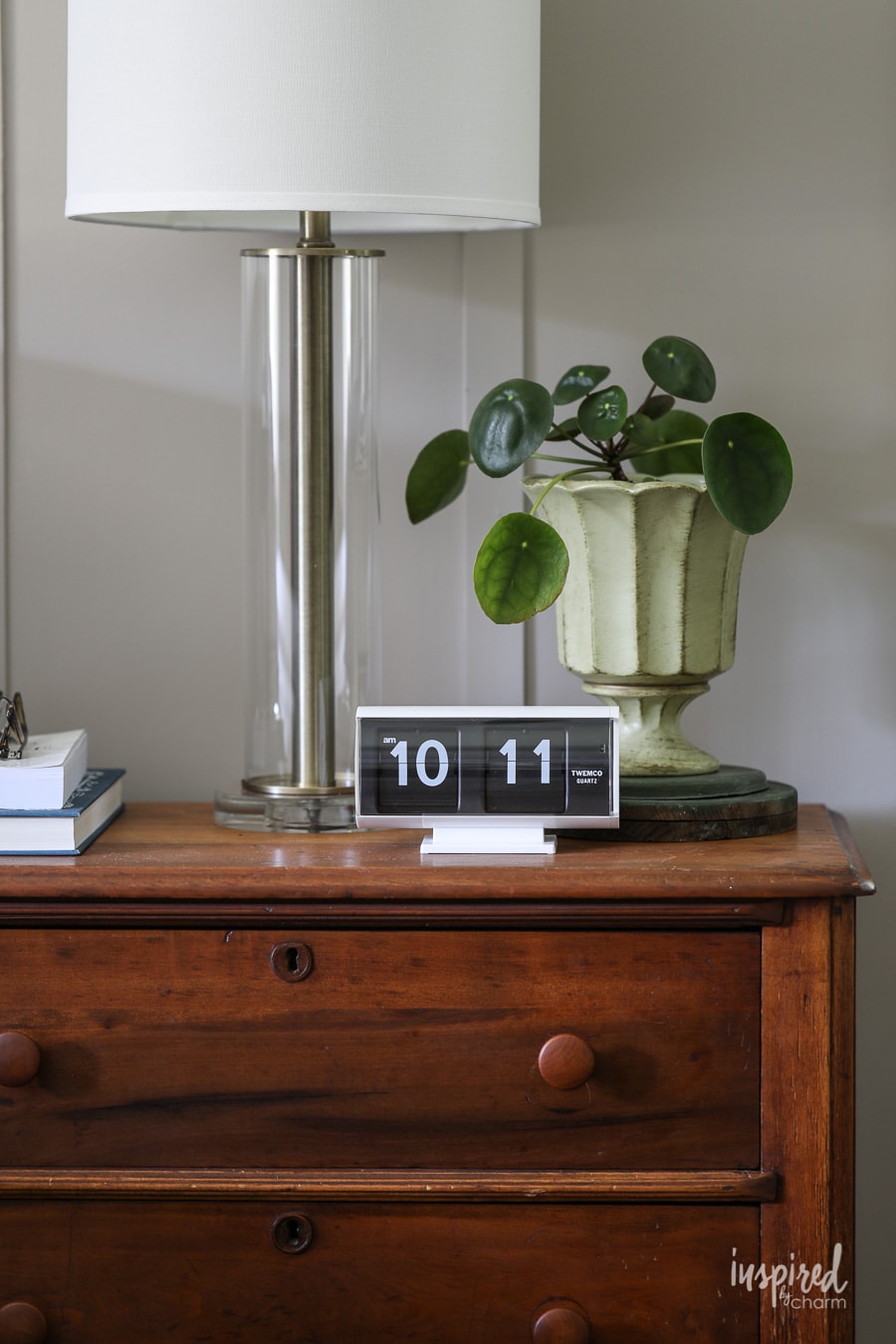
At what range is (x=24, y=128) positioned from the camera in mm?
1414

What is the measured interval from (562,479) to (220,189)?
1.22 ft

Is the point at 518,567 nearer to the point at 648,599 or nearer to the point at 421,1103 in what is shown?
the point at 648,599

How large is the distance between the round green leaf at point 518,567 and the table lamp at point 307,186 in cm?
18

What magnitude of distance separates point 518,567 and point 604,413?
178 millimetres

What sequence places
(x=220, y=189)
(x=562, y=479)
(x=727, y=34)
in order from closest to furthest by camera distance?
(x=220, y=189) < (x=562, y=479) < (x=727, y=34)

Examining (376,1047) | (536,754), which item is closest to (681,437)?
(536,754)

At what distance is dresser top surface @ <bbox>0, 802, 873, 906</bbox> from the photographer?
1.01m

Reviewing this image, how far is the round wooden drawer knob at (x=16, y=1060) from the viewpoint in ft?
3.36

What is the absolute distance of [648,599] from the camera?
3.92 ft

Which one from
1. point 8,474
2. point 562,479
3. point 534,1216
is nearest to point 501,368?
point 562,479

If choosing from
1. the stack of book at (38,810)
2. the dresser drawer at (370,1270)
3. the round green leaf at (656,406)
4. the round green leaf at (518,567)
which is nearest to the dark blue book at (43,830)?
the stack of book at (38,810)

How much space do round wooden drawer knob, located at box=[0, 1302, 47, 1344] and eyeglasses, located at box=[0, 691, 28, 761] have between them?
419mm

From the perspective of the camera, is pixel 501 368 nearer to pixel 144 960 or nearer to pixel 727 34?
pixel 727 34

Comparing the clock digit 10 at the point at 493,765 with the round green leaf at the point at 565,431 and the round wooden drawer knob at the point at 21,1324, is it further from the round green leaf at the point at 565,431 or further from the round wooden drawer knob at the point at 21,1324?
the round wooden drawer knob at the point at 21,1324
